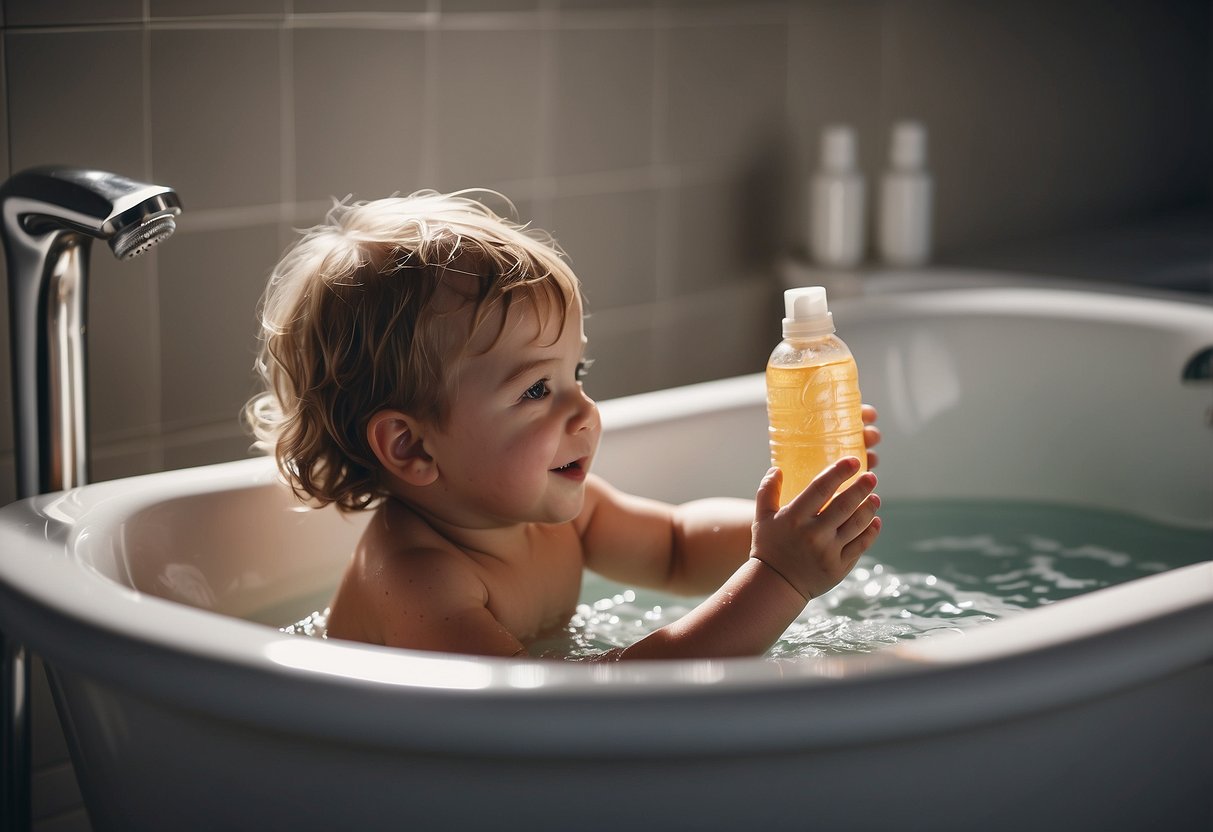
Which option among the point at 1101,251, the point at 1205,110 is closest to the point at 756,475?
the point at 1101,251

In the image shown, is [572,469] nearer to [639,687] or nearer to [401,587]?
[401,587]

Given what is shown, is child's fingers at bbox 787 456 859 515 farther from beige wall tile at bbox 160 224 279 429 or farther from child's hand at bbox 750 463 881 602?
beige wall tile at bbox 160 224 279 429

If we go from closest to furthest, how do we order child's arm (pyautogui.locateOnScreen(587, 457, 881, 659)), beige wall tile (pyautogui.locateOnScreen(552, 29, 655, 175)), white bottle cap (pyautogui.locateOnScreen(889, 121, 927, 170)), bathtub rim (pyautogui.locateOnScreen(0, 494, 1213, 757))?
bathtub rim (pyautogui.locateOnScreen(0, 494, 1213, 757)) → child's arm (pyautogui.locateOnScreen(587, 457, 881, 659)) → beige wall tile (pyautogui.locateOnScreen(552, 29, 655, 175)) → white bottle cap (pyautogui.locateOnScreen(889, 121, 927, 170))

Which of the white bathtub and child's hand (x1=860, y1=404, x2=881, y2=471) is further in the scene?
child's hand (x1=860, y1=404, x2=881, y2=471)

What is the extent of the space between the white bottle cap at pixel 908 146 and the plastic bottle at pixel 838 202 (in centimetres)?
7

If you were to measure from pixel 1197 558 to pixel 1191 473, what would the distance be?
0.43 feet

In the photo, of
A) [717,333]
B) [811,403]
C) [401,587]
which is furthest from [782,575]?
[717,333]

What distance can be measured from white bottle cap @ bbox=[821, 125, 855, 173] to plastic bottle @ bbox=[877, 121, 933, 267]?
0.25 feet

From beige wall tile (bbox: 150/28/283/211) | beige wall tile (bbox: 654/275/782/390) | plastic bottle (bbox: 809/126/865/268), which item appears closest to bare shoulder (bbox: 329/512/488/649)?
beige wall tile (bbox: 150/28/283/211)

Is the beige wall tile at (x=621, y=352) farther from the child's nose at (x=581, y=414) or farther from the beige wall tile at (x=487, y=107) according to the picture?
the child's nose at (x=581, y=414)

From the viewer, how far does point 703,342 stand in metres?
2.02

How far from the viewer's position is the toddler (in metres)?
1.02

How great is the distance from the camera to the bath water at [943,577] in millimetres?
1229

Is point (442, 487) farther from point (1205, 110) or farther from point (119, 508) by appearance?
point (1205, 110)
